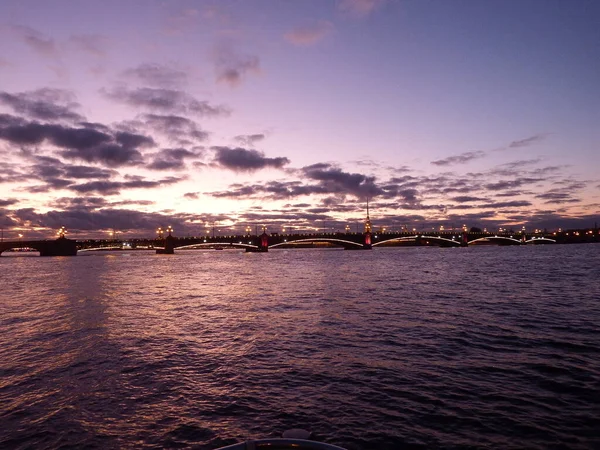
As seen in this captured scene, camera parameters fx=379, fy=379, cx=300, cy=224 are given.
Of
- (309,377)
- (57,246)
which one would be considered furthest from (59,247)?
(309,377)

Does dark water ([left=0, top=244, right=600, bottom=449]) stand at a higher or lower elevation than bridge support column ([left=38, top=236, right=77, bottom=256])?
lower

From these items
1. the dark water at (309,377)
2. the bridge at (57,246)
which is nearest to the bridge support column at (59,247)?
the bridge at (57,246)

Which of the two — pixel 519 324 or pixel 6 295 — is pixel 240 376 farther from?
pixel 6 295

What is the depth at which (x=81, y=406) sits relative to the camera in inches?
435

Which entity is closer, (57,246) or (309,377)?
(309,377)

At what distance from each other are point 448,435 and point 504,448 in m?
1.15

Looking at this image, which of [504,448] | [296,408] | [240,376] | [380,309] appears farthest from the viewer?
[380,309]

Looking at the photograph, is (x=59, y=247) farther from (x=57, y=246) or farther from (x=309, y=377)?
(x=309, y=377)

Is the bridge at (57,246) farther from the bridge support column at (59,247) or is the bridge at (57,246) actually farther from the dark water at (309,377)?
the dark water at (309,377)

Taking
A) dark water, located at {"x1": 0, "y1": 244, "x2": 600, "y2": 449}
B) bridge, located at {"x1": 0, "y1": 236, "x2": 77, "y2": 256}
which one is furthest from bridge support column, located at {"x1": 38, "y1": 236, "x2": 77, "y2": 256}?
dark water, located at {"x1": 0, "y1": 244, "x2": 600, "y2": 449}

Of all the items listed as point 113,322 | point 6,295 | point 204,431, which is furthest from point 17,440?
point 6,295

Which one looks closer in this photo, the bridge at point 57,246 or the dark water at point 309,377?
the dark water at point 309,377

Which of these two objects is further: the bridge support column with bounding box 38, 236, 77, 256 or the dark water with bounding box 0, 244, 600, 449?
the bridge support column with bounding box 38, 236, 77, 256

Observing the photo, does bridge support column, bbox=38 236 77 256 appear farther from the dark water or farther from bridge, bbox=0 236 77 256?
the dark water
